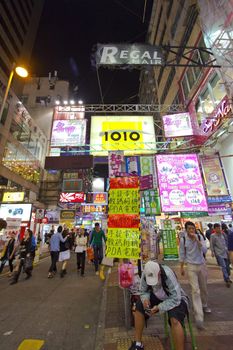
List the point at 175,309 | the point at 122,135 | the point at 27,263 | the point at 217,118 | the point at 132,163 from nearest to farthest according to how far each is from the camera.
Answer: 1. the point at 175,309
2. the point at 27,263
3. the point at 217,118
4. the point at 122,135
5. the point at 132,163

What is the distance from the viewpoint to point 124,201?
4.04 m

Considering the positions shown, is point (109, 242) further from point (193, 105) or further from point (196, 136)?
point (193, 105)

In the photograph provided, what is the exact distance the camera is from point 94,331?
3.57m

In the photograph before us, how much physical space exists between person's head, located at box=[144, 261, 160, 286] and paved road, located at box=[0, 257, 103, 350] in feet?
5.10

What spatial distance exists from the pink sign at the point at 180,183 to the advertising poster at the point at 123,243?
582 cm

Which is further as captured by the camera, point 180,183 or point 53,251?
point 180,183

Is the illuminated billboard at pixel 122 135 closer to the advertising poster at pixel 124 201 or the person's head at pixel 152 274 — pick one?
the advertising poster at pixel 124 201

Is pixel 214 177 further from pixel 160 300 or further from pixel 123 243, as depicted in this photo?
pixel 160 300

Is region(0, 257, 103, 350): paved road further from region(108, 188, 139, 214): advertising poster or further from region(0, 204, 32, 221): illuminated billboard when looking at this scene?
region(0, 204, 32, 221): illuminated billboard

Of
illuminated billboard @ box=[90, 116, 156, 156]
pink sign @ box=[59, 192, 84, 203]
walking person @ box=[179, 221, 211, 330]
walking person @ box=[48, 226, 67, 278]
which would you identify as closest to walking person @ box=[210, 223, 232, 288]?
walking person @ box=[179, 221, 211, 330]

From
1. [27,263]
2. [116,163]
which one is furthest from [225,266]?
[27,263]

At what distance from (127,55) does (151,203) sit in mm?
7710

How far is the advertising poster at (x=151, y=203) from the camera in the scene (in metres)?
11.0

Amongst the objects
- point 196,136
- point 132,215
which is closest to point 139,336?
point 132,215
